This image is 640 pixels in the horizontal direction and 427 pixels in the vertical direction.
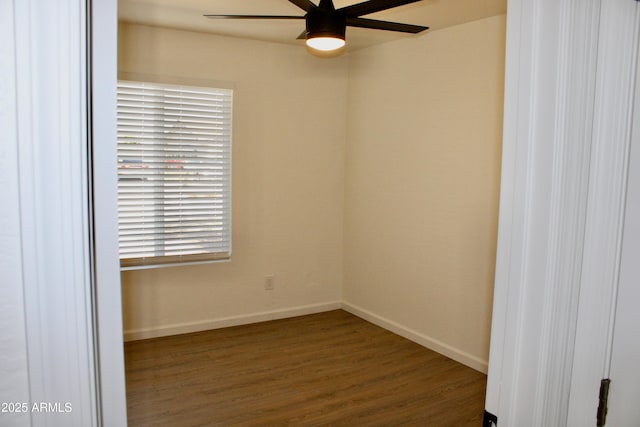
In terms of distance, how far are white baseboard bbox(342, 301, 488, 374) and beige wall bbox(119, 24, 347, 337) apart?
1.30ft

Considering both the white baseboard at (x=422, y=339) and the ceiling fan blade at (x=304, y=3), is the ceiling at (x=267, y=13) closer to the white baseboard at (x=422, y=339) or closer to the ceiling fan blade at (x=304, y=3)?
the ceiling fan blade at (x=304, y=3)

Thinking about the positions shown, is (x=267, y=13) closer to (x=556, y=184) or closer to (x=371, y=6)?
(x=371, y=6)

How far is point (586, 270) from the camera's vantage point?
3.26ft

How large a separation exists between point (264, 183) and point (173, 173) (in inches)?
35.3

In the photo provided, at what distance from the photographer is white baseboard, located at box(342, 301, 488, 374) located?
3.70 m

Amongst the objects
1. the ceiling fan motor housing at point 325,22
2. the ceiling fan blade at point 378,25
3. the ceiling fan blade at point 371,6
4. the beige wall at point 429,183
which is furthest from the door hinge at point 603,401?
the beige wall at point 429,183

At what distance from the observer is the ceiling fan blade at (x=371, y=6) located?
225 cm

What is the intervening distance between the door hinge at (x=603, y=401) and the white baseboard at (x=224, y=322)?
3883mm

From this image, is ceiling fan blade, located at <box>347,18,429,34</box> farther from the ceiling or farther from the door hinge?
the door hinge

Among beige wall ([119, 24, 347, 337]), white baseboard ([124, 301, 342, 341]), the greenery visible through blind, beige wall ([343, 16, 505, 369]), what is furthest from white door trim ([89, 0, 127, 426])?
white baseboard ([124, 301, 342, 341])

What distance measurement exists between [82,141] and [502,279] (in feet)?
2.89

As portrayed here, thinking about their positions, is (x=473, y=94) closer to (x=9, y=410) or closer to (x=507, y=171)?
(x=507, y=171)

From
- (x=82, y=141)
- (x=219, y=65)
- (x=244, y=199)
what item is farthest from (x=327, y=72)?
(x=82, y=141)

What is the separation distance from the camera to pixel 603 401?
39.0 inches
